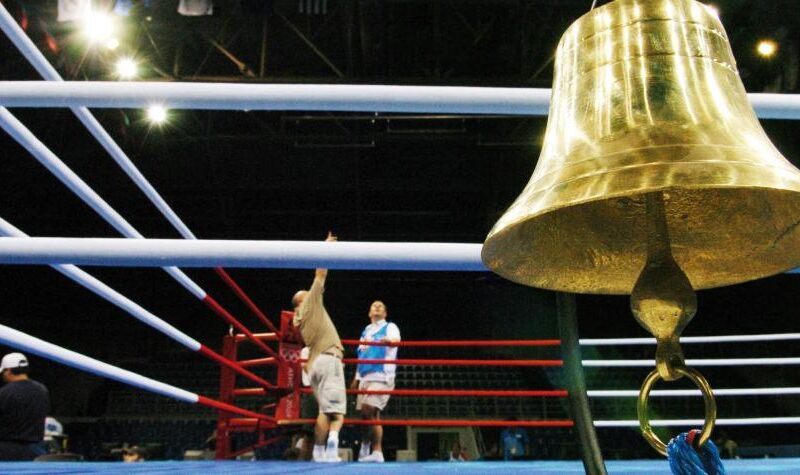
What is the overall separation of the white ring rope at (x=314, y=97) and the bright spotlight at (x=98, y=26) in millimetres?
4330

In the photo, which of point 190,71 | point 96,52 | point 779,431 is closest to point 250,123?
point 190,71

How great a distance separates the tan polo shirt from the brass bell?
2680mm

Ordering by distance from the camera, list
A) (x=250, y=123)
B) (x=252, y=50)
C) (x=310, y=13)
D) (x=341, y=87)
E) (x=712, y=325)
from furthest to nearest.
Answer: (x=712, y=325) → (x=250, y=123) → (x=252, y=50) → (x=310, y=13) → (x=341, y=87)

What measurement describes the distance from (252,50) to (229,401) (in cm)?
455

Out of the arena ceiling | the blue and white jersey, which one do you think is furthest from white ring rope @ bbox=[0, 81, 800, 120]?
the arena ceiling

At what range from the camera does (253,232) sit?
9641 millimetres

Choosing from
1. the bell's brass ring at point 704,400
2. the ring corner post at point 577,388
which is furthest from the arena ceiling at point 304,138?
the bell's brass ring at point 704,400

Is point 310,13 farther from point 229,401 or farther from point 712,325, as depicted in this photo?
point 712,325

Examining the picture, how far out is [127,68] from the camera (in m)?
6.09

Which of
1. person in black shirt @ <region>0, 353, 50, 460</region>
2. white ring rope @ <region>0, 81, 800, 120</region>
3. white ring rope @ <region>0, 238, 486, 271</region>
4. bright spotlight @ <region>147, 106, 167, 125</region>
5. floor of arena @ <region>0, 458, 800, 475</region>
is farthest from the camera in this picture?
bright spotlight @ <region>147, 106, 167, 125</region>

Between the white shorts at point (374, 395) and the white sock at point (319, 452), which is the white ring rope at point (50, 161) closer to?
the white sock at point (319, 452)

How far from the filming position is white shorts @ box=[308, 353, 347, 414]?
344 cm

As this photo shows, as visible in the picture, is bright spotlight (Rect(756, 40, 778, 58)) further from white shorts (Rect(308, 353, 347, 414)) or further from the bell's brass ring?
the bell's brass ring

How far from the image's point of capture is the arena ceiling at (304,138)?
5.90 meters
